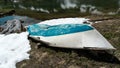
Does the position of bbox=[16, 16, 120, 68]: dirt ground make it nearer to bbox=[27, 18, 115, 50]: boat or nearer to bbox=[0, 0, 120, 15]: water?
bbox=[27, 18, 115, 50]: boat

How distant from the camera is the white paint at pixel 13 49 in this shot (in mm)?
14688

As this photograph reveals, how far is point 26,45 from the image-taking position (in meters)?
16.4

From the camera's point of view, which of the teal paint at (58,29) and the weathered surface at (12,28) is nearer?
the teal paint at (58,29)

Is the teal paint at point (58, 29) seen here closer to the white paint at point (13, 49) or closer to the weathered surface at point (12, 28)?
the white paint at point (13, 49)

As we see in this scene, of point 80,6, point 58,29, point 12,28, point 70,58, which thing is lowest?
point 80,6

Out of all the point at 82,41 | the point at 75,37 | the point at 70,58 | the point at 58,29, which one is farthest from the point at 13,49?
the point at 82,41

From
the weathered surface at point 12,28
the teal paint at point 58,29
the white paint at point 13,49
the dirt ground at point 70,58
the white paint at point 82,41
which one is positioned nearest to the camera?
the white paint at point 82,41

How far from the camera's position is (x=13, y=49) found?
52.6 feet

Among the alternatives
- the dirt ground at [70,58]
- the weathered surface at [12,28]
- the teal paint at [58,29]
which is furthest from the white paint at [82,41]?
the weathered surface at [12,28]

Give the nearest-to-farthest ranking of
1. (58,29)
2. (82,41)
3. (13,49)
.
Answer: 1. (82,41)
2. (58,29)
3. (13,49)

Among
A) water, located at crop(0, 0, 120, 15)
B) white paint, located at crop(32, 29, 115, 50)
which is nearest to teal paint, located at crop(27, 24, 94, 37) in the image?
white paint, located at crop(32, 29, 115, 50)

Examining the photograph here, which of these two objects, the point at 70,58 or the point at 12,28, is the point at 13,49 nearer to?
the point at 70,58

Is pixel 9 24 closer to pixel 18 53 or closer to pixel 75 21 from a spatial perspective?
pixel 75 21

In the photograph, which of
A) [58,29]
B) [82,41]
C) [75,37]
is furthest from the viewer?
[58,29]
